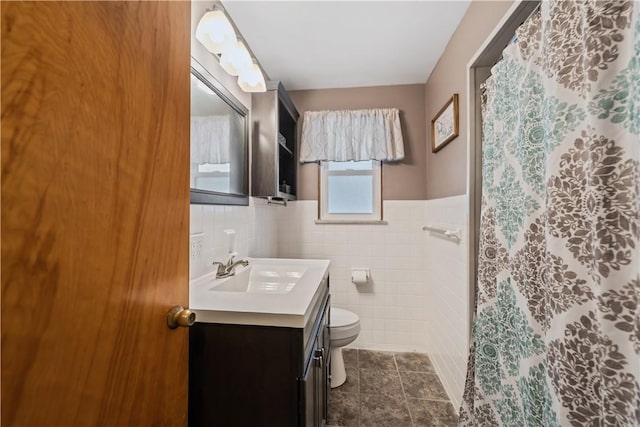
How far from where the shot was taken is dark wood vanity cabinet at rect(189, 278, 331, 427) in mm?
831

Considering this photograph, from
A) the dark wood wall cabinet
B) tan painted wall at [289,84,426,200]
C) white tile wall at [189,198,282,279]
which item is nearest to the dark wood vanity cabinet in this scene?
white tile wall at [189,198,282,279]

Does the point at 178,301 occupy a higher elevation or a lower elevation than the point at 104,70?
lower

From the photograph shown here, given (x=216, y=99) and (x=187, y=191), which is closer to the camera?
(x=187, y=191)

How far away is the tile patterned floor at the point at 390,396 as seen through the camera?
5.18ft

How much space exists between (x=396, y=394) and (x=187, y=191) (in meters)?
1.85

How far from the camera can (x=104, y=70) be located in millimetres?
479

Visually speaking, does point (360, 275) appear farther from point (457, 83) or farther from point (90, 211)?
point (90, 211)

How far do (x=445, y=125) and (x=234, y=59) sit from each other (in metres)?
1.40

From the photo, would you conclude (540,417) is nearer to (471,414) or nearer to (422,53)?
(471,414)

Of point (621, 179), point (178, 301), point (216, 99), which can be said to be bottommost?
point (178, 301)

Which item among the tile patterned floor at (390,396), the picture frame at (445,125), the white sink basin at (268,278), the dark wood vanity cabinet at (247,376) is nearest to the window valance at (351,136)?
the picture frame at (445,125)

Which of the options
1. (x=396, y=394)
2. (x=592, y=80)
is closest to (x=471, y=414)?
(x=396, y=394)

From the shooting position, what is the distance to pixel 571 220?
0.71 m

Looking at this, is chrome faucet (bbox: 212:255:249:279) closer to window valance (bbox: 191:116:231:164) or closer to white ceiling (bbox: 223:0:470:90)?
window valance (bbox: 191:116:231:164)
